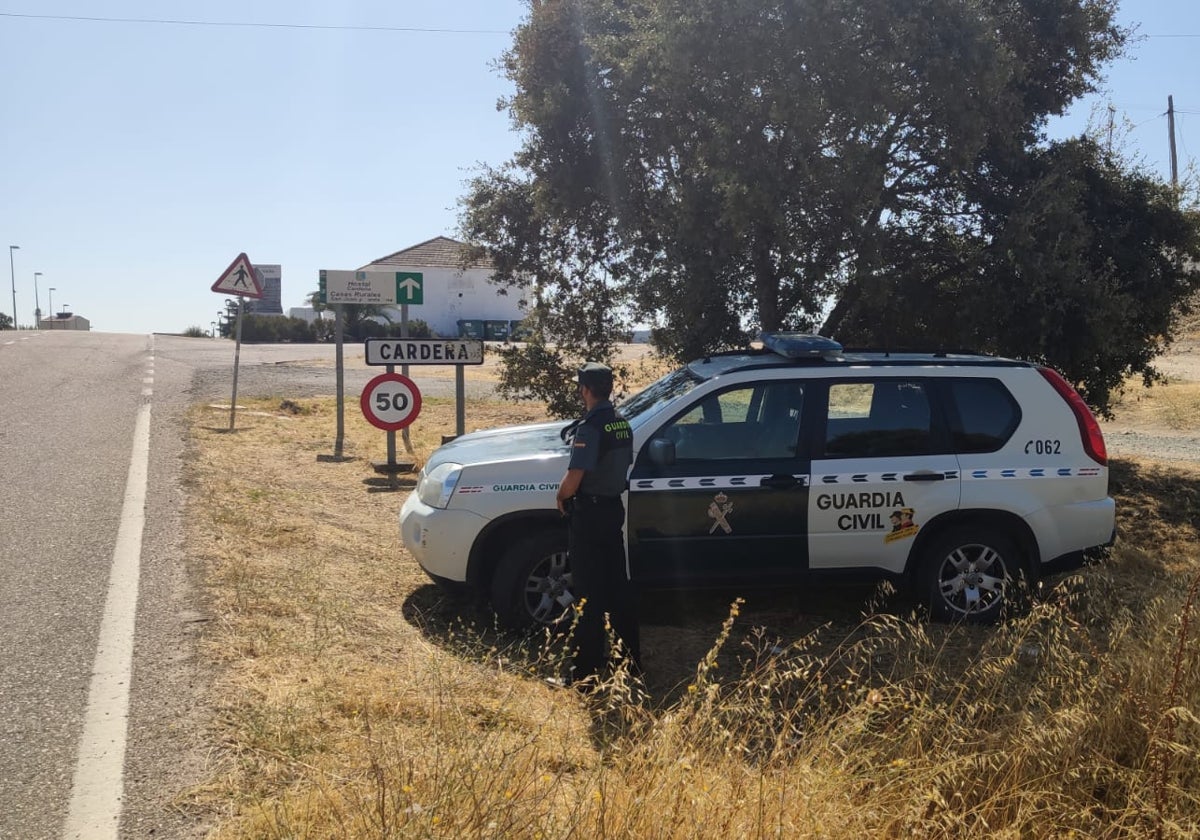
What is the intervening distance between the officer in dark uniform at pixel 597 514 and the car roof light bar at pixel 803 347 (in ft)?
5.47

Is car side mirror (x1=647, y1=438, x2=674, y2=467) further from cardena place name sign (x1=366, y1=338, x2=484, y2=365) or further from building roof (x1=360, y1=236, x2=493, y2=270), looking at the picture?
building roof (x1=360, y1=236, x2=493, y2=270)

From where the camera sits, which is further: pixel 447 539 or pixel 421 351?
pixel 421 351

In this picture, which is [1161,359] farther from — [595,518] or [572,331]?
[595,518]

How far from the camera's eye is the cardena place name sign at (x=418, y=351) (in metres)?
11.2

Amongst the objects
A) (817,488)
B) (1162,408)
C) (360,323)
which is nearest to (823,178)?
(817,488)

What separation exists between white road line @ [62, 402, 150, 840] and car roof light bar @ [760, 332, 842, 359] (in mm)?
4164

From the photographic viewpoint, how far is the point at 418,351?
1129 cm

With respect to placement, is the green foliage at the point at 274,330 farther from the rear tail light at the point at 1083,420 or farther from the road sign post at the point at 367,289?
the rear tail light at the point at 1083,420

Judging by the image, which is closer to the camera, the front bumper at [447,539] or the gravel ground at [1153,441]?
the front bumper at [447,539]

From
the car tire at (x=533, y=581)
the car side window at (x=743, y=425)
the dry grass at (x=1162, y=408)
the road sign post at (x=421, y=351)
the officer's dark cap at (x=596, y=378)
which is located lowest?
the car tire at (x=533, y=581)

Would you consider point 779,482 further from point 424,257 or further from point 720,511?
point 424,257

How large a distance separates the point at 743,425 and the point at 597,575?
166 centimetres

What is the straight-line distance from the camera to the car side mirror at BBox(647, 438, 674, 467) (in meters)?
5.64

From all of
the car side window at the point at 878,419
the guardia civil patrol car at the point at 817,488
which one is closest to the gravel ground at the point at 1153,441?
the guardia civil patrol car at the point at 817,488
